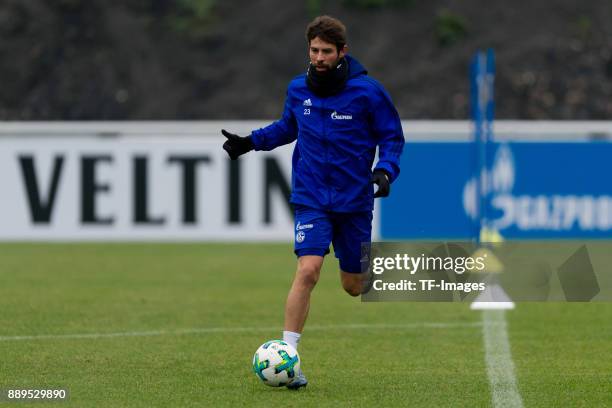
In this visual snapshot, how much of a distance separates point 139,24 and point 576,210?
68.8 feet

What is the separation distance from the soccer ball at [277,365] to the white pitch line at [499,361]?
1.19 m

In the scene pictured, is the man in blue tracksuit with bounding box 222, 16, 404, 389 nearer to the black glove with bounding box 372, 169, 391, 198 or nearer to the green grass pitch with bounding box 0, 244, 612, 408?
the black glove with bounding box 372, 169, 391, 198

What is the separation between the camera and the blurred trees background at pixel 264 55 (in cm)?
3681

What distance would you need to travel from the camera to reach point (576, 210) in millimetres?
21812

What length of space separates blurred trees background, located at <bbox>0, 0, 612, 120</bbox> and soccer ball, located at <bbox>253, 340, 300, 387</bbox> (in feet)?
90.4

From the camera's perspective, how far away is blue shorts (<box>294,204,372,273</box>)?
8.83 m

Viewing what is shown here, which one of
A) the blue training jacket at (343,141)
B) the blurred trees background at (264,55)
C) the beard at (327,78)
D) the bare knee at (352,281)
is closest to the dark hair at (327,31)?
the beard at (327,78)

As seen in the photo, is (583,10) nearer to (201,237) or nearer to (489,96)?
(201,237)

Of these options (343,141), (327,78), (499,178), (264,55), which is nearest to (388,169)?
(343,141)

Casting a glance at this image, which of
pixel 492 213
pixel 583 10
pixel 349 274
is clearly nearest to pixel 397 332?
pixel 349 274

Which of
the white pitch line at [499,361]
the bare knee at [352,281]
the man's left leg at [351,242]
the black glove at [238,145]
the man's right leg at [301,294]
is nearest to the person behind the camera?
the white pitch line at [499,361]

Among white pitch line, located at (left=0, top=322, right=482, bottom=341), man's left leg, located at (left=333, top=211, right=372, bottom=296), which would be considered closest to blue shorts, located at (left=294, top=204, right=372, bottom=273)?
man's left leg, located at (left=333, top=211, right=372, bottom=296)

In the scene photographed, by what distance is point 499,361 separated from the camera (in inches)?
400

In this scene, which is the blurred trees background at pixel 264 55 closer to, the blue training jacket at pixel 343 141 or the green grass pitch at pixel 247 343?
the green grass pitch at pixel 247 343
